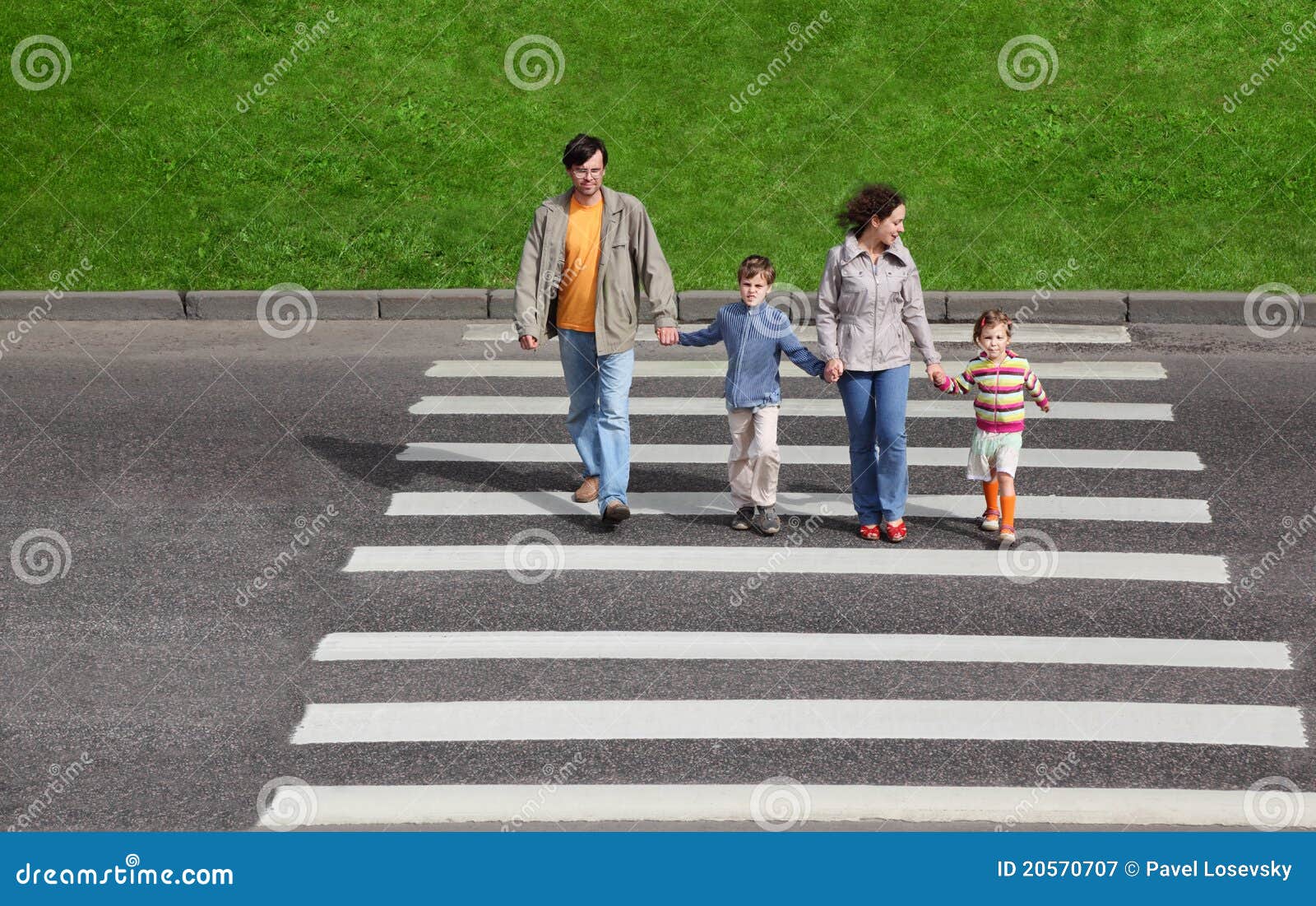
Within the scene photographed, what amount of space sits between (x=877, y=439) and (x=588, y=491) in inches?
70.5

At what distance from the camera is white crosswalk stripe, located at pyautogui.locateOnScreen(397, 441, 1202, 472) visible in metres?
9.34

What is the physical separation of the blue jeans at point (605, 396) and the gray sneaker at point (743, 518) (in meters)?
0.65

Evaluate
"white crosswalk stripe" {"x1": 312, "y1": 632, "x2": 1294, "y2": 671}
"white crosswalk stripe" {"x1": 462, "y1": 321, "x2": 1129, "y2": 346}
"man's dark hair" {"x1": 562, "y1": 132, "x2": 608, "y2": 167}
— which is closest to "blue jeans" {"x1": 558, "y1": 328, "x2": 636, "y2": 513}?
"man's dark hair" {"x1": 562, "y1": 132, "x2": 608, "y2": 167}

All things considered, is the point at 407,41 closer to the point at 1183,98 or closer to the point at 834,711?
the point at 1183,98

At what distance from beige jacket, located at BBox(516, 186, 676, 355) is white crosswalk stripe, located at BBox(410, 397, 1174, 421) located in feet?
6.92

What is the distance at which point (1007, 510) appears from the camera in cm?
815

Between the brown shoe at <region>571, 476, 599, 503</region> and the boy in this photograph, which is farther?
the brown shoe at <region>571, 476, 599, 503</region>

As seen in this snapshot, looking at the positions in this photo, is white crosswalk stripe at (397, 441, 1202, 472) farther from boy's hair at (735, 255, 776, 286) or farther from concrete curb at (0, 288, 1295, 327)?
concrete curb at (0, 288, 1295, 327)

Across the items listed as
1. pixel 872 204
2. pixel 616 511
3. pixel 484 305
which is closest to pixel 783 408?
pixel 616 511

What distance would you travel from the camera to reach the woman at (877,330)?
7.93 metres

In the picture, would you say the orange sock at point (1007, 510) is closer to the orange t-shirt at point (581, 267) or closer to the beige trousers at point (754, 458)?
the beige trousers at point (754, 458)

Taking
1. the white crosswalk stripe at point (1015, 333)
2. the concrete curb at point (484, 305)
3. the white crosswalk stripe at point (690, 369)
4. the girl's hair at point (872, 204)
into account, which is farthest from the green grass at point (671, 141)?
the girl's hair at point (872, 204)

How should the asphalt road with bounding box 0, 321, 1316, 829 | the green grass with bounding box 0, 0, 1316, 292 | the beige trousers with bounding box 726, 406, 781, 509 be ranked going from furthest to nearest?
the green grass with bounding box 0, 0, 1316, 292 < the beige trousers with bounding box 726, 406, 781, 509 < the asphalt road with bounding box 0, 321, 1316, 829

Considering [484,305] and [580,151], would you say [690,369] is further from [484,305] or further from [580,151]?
[580,151]
